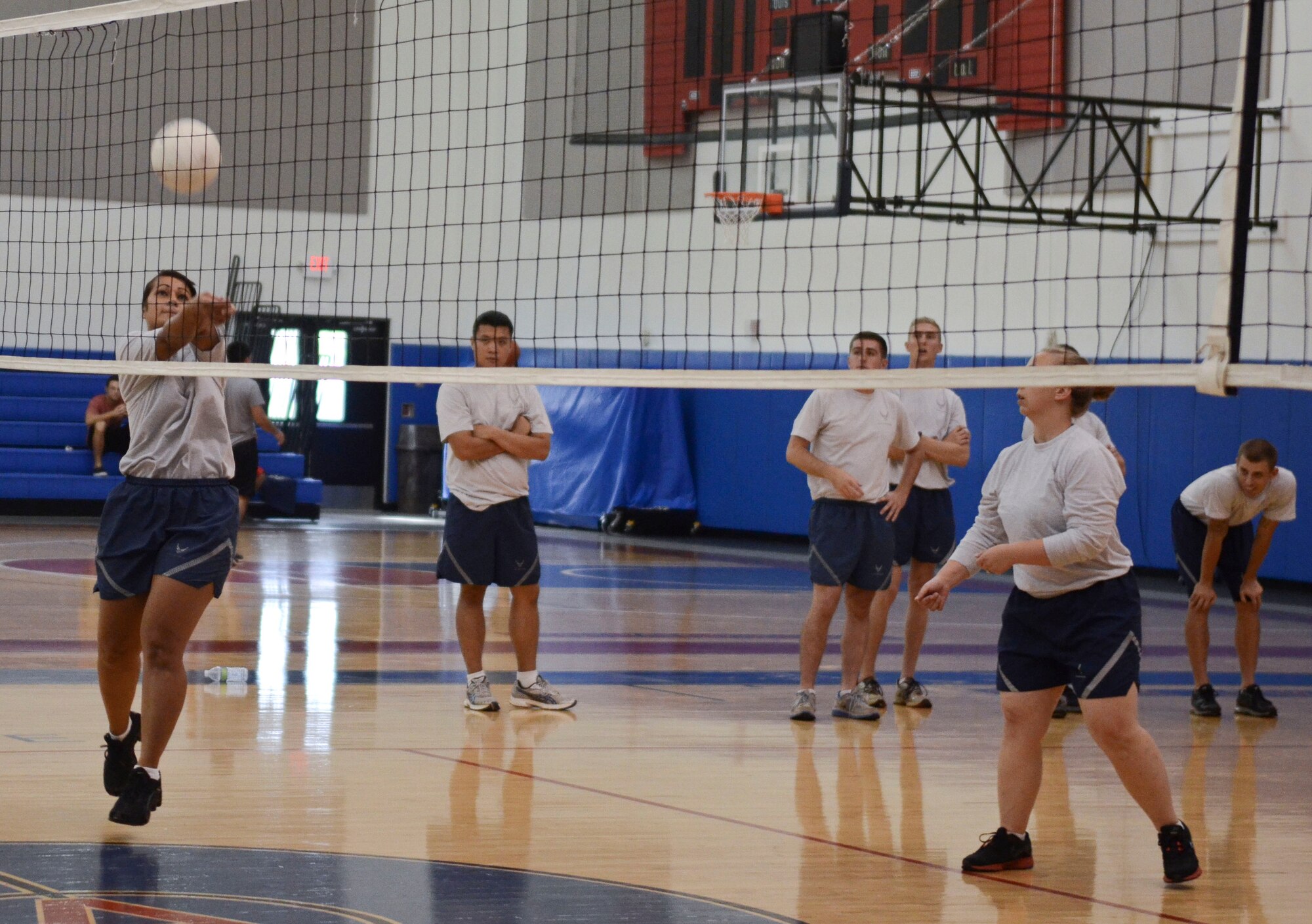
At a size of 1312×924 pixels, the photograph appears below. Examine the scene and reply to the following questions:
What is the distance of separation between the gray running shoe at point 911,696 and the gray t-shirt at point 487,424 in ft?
6.19

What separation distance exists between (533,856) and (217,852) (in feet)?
2.73

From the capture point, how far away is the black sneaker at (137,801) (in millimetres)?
5020

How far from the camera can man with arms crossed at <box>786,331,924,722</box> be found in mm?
7613

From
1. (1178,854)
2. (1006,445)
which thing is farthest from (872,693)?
(1006,445)

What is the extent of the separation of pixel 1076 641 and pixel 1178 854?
0.61m

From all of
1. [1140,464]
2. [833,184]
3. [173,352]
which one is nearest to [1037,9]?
[833,184]

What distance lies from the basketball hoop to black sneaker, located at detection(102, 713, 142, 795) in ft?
35.2

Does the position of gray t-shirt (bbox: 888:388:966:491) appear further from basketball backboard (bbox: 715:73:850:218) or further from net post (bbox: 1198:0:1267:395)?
basketball backboard (bbox: 715:73:850:218)

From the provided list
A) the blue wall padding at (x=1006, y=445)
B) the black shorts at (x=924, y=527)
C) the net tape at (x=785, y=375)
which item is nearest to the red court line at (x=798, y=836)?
the net tape at (x=785, y=375)

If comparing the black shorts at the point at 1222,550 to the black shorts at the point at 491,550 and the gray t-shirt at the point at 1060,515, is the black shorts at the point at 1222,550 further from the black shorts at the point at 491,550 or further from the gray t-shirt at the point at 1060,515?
the gray t-shirt at the point at 1060,515

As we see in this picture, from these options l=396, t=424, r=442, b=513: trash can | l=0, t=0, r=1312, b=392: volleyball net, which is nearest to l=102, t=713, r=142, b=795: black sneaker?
l=0, t=0, r=1312, b=392: volleyball net

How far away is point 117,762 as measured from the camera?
17.6ft

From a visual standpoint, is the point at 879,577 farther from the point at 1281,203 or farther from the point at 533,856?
the point at 1281,203

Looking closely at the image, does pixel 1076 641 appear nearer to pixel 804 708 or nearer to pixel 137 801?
pixel 137 801
